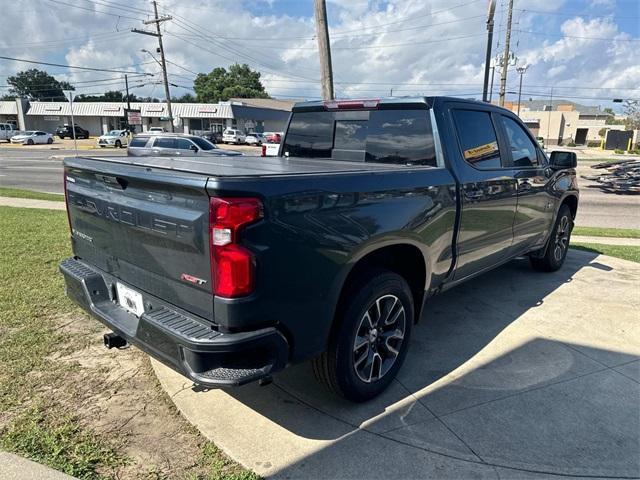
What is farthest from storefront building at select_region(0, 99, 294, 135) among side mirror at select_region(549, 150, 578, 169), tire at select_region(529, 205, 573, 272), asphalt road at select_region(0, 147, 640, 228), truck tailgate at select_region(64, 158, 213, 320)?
truck tailgate at select_region(64, 158, 213, 320)

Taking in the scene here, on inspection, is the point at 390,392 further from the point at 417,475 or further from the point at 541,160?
the point at 541,160

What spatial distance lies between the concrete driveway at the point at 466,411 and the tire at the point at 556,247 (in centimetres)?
139

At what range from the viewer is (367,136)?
4.00 m

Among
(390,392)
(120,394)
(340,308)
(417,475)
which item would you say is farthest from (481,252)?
(120,394)

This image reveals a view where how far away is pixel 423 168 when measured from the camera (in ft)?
11.1

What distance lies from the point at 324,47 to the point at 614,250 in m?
6.56

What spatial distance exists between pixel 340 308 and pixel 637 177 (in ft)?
59.5

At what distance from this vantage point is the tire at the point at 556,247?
5.77m

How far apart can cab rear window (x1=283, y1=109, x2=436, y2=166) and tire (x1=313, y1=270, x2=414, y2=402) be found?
1.13 meters

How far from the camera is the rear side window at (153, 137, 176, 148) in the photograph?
1978 cm

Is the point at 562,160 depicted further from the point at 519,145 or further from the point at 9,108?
the point at 9,108

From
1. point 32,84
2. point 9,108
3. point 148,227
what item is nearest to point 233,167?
point 148,227

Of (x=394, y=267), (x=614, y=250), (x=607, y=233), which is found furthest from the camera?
(x=607, y=233)

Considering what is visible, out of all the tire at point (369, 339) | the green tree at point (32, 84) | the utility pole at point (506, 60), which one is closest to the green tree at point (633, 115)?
the utility pole at point (506, 60)
